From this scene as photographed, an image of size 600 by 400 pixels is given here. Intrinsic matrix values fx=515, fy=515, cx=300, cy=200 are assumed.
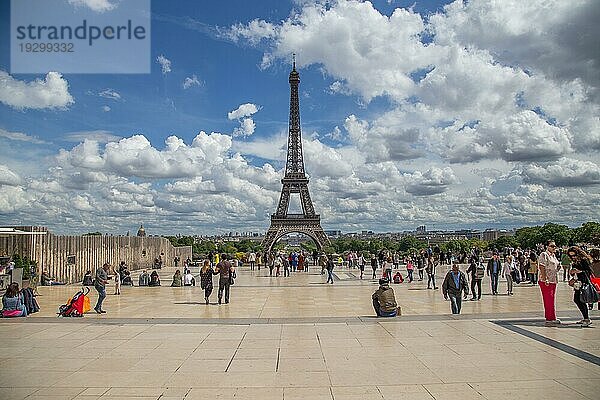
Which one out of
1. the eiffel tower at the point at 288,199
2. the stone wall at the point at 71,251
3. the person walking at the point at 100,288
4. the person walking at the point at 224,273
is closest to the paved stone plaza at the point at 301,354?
the person walking at the point at 100,288

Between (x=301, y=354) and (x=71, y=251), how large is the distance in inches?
891

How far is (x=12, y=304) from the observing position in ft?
45.5

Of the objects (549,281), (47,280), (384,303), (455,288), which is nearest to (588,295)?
(549,281)

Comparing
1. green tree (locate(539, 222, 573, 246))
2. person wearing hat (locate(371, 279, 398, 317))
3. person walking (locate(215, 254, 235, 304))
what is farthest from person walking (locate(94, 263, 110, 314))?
green tree (locate(539, 222, 573, 246))

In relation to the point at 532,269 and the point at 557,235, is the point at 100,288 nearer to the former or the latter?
the point at 532,269

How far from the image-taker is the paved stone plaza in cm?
718

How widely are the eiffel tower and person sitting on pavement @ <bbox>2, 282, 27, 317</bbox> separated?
209 feet

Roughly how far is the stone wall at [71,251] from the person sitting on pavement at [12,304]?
11665 mm

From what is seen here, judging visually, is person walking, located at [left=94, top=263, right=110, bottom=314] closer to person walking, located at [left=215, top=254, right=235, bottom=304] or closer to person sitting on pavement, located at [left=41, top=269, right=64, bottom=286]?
person walking, located at [left=215, top=254, right=235, bottom=304]

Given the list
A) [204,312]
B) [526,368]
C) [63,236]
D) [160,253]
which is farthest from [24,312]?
[160,253]

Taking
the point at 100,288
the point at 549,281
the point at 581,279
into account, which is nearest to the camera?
the point at 581,279

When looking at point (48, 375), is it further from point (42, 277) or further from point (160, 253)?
point (160, 253)

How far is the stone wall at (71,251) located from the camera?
24.7m

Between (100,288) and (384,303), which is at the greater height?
(100,288)
